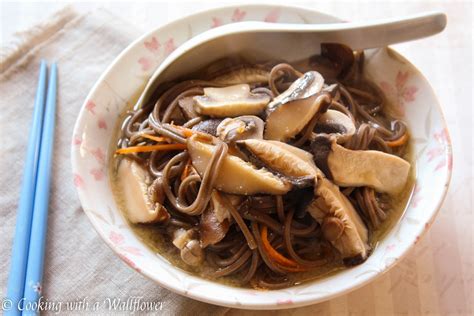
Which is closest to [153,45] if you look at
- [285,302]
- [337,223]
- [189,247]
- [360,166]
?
[189,247]

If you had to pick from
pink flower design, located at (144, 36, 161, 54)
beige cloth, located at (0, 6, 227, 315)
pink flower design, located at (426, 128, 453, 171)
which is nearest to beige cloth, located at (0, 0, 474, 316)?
beige cloth, located at (0, 6, 227, 315)

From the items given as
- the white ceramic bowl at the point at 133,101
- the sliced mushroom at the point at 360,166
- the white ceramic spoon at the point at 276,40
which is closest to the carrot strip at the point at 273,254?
the white ceramic bowl at the point at 133,101

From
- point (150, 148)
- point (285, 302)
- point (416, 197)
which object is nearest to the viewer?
point (285, 302)

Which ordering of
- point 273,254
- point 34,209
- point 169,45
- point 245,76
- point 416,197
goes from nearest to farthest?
point 273,254, point 416,197, point 34,209, point 245,76, point 169,45

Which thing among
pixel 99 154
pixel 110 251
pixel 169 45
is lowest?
pixel 110 251

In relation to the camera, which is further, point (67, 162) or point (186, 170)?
point (67, 162)

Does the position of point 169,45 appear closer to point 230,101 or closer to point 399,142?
point 230,101

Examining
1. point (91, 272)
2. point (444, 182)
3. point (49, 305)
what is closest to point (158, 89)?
point (91, 272)
